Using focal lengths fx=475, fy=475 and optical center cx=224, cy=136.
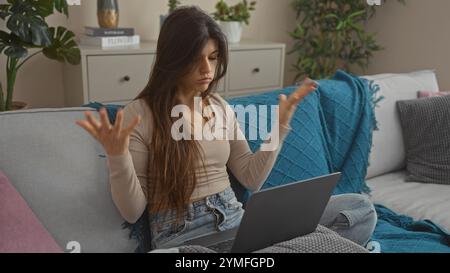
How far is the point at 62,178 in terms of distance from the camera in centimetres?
114

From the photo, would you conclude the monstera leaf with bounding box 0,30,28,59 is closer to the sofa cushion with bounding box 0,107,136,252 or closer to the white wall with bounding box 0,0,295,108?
the white wall with bounding box 0,0,295,108

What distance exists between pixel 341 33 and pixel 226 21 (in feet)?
2.89

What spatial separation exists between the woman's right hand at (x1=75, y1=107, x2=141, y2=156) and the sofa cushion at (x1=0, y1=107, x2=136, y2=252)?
24 centimetres

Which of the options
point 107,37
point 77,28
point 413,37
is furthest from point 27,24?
point 413,37

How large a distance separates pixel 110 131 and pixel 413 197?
1.31 metres

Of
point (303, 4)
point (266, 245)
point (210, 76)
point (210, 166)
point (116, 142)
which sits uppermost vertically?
point (303, 4)

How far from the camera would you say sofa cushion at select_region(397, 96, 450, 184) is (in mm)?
1890

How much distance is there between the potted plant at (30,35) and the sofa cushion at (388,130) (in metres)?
1.43

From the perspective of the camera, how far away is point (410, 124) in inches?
77.6

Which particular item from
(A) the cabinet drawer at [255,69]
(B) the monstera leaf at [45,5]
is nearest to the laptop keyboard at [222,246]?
(B) the monstera leaf at [45,5]

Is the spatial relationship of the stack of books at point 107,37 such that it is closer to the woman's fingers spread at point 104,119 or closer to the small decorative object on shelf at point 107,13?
the small decorative object on shelf at point 107,13

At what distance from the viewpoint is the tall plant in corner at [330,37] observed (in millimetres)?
3148
